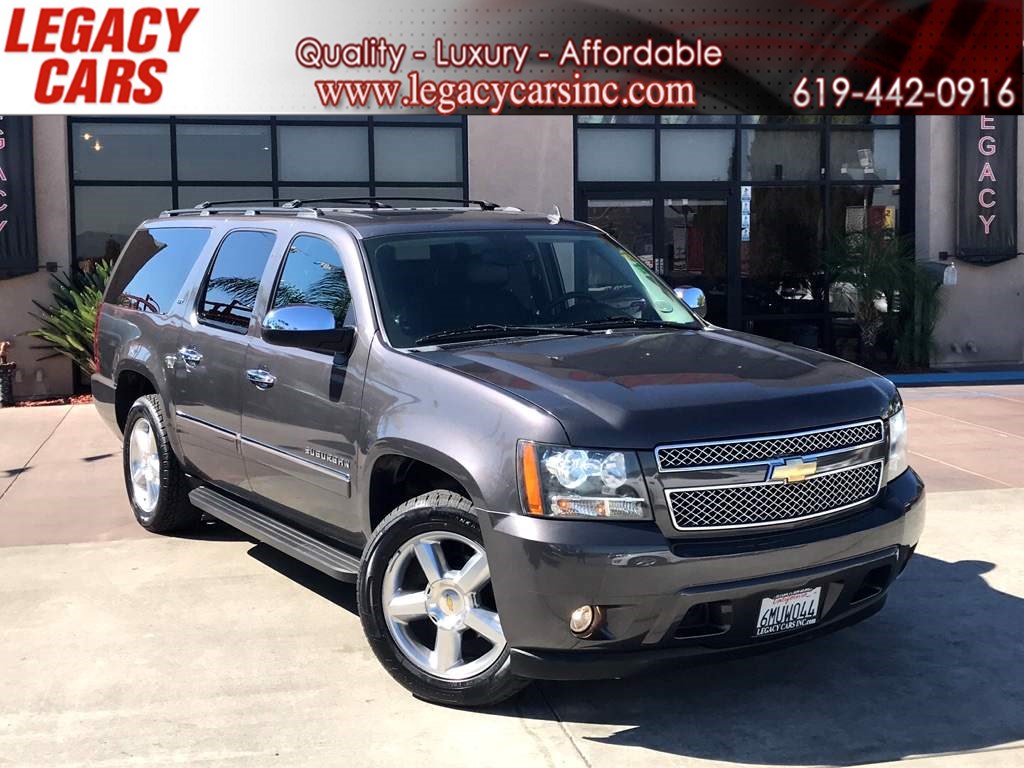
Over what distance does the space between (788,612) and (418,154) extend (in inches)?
441

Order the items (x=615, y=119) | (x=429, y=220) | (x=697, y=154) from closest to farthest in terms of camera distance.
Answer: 1. (x=429, y=220)
2. (x=615, y=119)
3. (x=697, y=154)

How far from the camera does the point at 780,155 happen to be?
1598 centimetres

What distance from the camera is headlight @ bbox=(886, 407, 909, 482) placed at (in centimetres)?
470

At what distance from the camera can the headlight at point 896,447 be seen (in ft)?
15.4

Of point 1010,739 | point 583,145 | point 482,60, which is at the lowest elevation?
point 1010,739

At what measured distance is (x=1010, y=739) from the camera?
13.9 ft

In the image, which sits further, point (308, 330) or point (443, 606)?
point (308, 330)

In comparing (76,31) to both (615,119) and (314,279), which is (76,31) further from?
(314,279)

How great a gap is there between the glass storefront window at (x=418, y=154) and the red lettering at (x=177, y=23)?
8.02 feet

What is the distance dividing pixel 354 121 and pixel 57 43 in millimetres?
3591

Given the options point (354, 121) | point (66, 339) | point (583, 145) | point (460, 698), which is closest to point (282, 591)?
point (460, 698)

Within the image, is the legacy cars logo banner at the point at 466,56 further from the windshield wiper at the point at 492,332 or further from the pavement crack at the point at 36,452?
the windshield wiper at the point at 492,332

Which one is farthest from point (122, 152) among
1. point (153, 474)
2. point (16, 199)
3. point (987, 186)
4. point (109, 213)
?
point (987, 186)

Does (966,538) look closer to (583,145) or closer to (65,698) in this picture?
(65,698)
